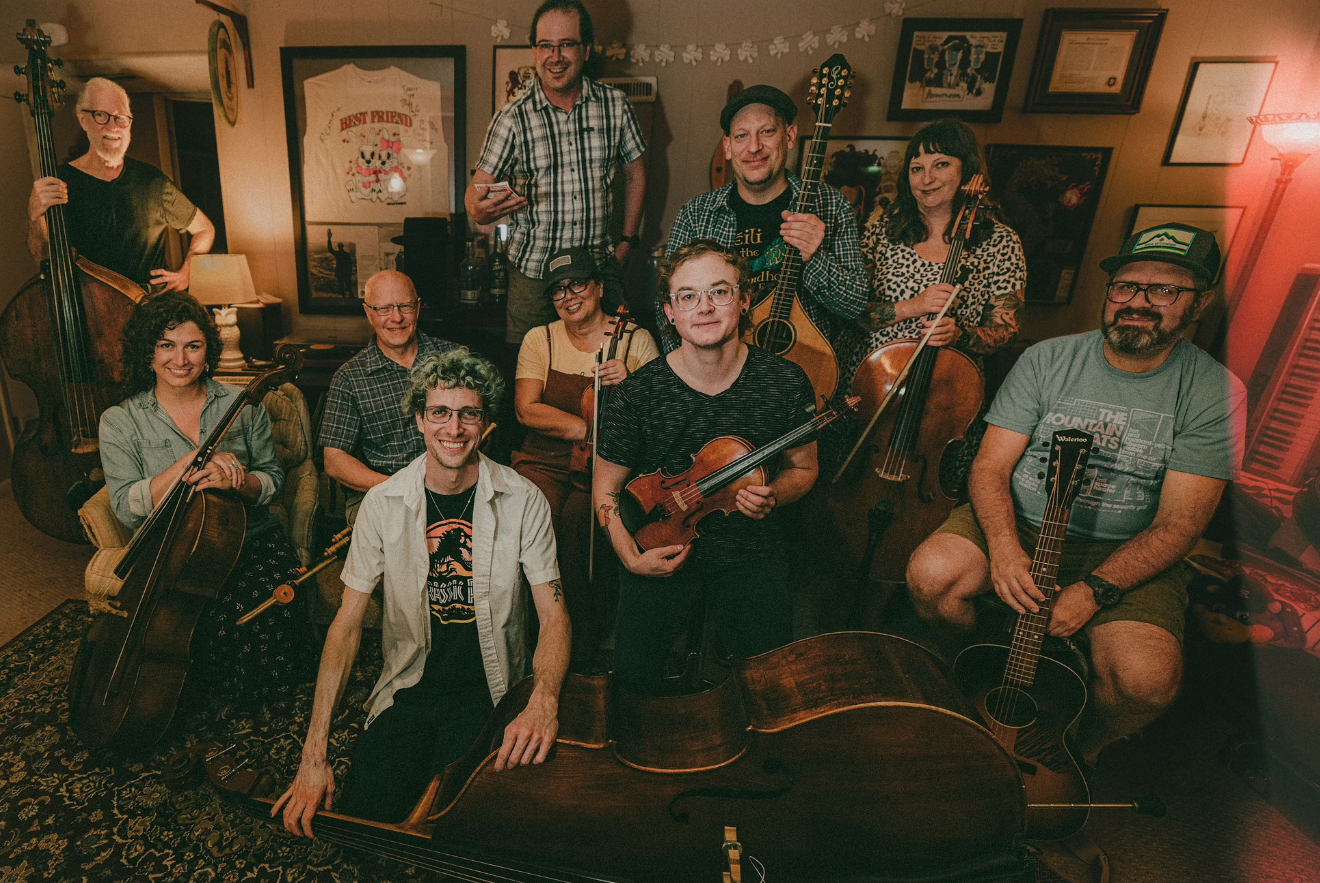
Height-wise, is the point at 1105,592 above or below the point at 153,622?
above

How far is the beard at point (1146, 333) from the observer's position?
1.77 metres

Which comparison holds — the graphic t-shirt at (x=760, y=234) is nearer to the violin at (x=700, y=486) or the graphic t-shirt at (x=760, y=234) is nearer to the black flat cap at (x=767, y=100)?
the black flat cap at (x=767, y=100)

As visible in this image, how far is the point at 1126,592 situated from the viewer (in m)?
1.79

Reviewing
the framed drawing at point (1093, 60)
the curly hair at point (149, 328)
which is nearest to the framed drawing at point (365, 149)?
the curly hair at point (149, 328)

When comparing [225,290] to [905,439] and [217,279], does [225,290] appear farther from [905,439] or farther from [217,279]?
[905,439]

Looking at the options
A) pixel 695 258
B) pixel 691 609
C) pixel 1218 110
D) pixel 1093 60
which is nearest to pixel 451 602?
pixel 691 609

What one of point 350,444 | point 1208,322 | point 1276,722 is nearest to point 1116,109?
point 1208,322

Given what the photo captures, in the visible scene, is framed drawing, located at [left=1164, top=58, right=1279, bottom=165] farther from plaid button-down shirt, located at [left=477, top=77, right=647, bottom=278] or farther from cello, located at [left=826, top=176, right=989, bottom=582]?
plaid button-down shirt, located at [left=477, top=77, right=647, bottom=278]

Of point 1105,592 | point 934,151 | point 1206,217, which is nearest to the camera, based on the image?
point 1105,592

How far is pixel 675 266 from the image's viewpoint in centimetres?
183

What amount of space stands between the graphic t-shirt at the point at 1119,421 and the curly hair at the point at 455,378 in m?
1.62

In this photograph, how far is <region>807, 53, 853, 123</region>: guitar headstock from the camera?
7.50 ft

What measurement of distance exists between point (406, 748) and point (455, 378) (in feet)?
3.28

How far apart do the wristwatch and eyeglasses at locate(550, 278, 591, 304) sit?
6.51 feet
